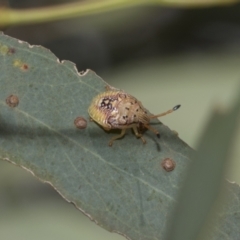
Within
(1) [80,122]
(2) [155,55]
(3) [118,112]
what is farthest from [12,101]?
(2) [155,55]

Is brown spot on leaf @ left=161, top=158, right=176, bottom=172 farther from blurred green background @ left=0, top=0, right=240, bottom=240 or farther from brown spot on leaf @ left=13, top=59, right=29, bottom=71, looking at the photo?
blurred green background @ left=0, top=0, right=240, bottom=240

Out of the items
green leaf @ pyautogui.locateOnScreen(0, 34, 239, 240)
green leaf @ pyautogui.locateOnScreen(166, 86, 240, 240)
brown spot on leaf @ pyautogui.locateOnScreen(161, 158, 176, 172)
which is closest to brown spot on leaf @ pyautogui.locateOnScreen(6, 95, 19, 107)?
green leaf @ pyautogui.locateOnScreen(0, 34, 239, 240)

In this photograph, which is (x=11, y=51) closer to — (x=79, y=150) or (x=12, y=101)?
(x=12, y=101)

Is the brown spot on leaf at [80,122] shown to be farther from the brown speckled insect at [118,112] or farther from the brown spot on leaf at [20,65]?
the brown spot on leaf at [20,65]

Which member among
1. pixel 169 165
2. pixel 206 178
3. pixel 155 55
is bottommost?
pixel 169 165

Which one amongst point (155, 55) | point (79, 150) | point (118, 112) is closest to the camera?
point (79, 150)

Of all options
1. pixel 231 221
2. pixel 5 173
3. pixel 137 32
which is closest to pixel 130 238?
pixel 231 221

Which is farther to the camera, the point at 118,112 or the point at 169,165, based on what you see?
the point at 118,112

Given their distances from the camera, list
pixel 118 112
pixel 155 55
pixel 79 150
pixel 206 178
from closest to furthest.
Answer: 1. pixel 206 178
2. pixel 79 150
3. pixel 118 112
4. pixel 155 55
